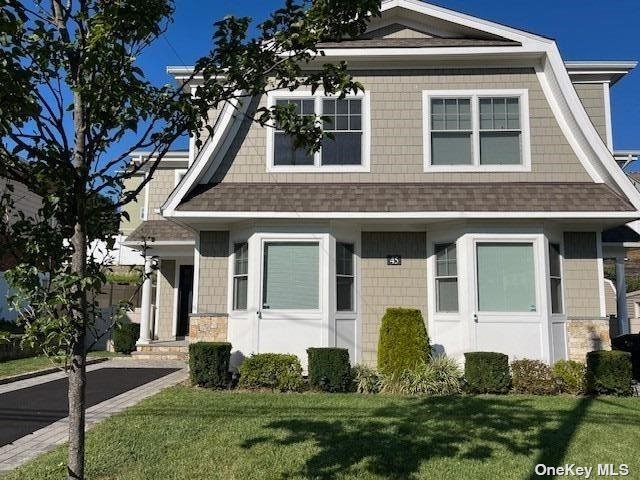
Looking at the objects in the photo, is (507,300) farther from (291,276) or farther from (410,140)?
(291,276)

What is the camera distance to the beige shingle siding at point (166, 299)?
15.3 m

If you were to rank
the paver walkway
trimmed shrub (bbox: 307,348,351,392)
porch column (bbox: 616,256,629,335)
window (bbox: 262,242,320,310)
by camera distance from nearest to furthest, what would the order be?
the paver walkway
trimmed shrub (bbox: 307,348,351,392)
window (bbox: 262,242,320,310)
porch column (bbox: 616,256,629,335)

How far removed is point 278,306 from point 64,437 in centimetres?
422

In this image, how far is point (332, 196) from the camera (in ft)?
31.6

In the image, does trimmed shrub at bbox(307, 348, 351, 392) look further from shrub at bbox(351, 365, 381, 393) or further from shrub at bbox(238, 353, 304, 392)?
shrub at bbox(238, 353, 304, 392)

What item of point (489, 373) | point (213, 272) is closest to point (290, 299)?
point (213, 272)

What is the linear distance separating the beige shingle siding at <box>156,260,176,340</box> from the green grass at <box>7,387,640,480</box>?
24.6 feet

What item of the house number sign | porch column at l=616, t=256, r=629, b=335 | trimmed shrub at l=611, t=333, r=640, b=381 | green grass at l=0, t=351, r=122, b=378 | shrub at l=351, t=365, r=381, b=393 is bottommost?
green grass at l=0, t=351, r=122, b=378

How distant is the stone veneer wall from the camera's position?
32.6ft

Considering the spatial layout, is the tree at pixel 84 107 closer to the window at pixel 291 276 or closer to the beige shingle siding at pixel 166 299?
the window at pixel 291 276

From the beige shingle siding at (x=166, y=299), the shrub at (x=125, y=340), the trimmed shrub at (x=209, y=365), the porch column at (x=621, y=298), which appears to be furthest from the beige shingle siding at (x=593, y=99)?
the shrub at (x=125, y=340)

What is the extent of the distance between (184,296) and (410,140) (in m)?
8.74

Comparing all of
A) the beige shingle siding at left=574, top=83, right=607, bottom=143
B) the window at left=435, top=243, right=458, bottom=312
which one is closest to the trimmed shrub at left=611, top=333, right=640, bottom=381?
the window at left=435, top=243, right=458, bottom=312

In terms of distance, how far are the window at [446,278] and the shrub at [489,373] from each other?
50.6 inches
